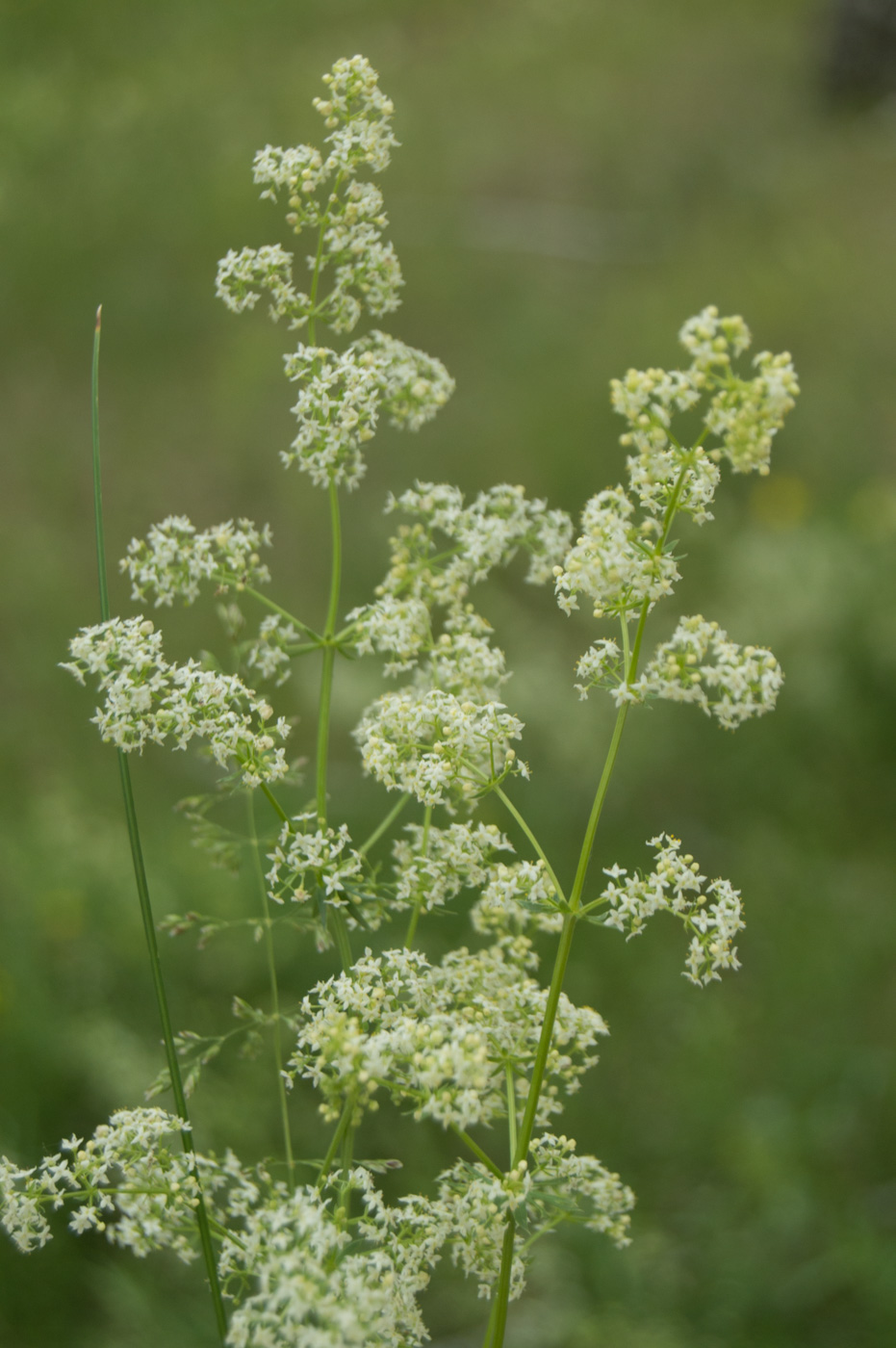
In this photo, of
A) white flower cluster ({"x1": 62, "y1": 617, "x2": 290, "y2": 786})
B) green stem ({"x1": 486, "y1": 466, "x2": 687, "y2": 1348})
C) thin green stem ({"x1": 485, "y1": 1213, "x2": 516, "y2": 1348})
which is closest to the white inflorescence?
white flower cluster ({"x1": 62, "y1": 617, "x2": 290, "y2": 786})

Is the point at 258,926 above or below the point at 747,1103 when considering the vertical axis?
below

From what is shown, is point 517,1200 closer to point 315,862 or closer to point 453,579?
point 315,862

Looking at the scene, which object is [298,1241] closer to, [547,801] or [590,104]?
[547,801]

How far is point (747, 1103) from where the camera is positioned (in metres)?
3.25

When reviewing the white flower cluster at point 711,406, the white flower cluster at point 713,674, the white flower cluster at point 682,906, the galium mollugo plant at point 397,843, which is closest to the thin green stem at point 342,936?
the galium mollugo plant at point 397,843

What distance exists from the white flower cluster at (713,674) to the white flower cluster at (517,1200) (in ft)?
A: 1.42

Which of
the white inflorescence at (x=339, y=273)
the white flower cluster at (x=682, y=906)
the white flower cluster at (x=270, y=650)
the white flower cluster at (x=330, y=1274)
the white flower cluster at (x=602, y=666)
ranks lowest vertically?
the white flower cluster at (x=330, y=1274)

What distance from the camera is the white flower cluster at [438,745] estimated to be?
1119 millimetres

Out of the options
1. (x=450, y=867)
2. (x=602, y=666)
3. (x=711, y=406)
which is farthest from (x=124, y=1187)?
(x=711, y=406)

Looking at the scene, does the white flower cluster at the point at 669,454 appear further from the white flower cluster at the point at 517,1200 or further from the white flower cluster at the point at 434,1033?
the white flower cluster at the point at 517,1200

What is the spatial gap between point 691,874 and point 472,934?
2.52 metres

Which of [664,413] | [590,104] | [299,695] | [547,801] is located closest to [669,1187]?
[547,801]

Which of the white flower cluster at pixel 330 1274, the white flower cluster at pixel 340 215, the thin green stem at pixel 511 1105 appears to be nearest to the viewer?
the white flower cluster at pixel 330 1274

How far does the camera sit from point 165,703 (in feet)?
3.64
